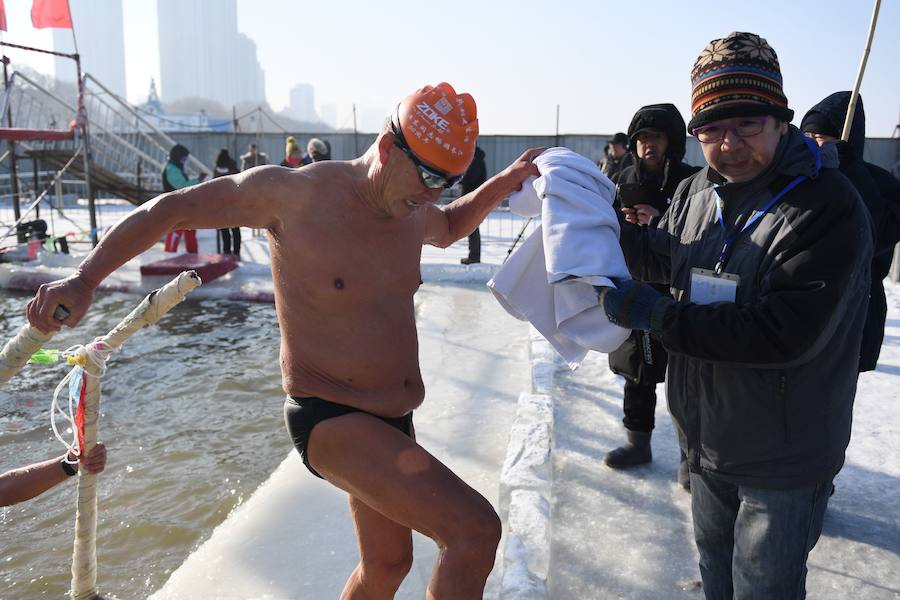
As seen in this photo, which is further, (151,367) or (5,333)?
(5,333)

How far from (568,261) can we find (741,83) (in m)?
0.68

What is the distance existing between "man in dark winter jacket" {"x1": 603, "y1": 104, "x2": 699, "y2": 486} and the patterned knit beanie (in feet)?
5.46

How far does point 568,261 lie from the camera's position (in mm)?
2080

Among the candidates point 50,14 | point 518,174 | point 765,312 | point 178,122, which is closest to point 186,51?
point 178,122

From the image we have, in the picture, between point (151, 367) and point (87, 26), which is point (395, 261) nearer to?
point (151, 367)

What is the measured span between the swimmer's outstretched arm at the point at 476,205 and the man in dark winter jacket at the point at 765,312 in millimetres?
753

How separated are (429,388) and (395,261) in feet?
10.1

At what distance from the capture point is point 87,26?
563ft

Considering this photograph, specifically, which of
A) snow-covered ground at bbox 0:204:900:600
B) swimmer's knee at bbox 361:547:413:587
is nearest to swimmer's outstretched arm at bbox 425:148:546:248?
swimmer's knee at bbox 361:547:413:587

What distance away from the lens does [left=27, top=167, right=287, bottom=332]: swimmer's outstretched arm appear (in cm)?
191

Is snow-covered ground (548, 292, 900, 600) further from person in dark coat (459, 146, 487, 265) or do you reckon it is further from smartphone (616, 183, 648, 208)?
person in dark coat (459, 146, 487, 265)

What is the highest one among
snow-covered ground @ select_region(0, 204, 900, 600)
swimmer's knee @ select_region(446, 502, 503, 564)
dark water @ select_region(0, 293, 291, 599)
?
swimmer's knee @ select_region(446, 502, 503, 564)

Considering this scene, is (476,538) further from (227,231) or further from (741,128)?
(227,231)

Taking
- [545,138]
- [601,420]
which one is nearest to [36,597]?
[601,420]
